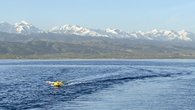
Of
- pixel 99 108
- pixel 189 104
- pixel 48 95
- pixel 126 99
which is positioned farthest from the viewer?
pixel 48 95

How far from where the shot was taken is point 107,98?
64.1 meters

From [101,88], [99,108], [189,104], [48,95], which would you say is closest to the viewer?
[99,108]

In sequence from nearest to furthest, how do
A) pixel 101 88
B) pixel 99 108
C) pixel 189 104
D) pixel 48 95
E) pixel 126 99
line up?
pixel 99 108 → pixel 189 104 → pixel 126 99 → pixel 48 95 → pixel 101 88

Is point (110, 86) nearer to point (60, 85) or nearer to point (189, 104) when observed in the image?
point (60, 85)

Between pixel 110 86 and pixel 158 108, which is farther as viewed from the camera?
pixel 110 86

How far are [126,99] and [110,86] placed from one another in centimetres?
2086

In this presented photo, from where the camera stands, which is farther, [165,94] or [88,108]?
[165,94]

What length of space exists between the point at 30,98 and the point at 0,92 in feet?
32.1

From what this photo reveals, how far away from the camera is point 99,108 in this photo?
2131 inches

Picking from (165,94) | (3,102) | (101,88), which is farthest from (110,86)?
(3,102)

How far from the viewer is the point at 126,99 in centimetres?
6219

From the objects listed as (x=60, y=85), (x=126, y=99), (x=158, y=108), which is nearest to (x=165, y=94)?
(x=126, y=99)

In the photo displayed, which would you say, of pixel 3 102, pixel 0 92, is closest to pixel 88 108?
pixel 3 102

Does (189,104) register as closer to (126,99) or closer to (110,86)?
(126,99)
